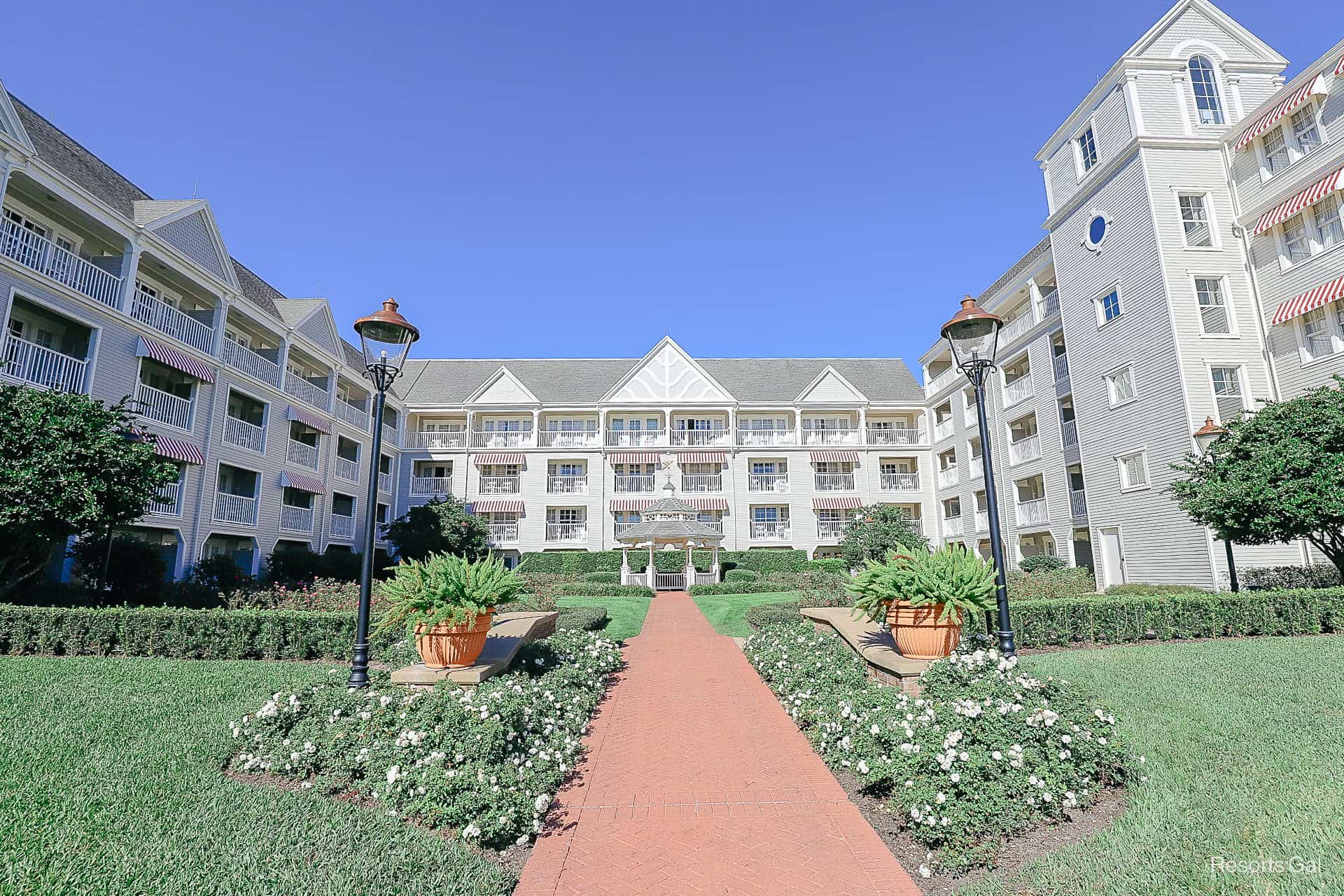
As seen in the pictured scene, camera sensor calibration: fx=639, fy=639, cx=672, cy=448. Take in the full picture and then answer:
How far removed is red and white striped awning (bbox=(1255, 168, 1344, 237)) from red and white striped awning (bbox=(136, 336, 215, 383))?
33.4 m

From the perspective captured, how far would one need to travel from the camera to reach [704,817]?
5223 millimetres

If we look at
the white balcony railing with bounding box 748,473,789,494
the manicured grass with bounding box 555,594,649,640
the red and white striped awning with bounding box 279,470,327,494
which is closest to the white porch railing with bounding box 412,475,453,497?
the red and white striped awning with bounding box 279,470,327,494

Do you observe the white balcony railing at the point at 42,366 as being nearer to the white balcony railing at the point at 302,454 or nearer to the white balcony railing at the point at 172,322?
the white balcony railing at the point at 172,322

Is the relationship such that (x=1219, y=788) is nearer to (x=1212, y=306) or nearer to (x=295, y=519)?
(x=1212, y=306)

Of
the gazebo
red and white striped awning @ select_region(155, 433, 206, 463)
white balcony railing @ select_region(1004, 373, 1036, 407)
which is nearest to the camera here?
red and white striped awning @ select_region(155, 433, 206, 463)

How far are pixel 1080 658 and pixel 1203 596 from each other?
409 centimetres

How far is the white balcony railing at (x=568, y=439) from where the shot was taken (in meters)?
37.9

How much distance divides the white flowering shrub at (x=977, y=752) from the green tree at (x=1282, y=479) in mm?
11363

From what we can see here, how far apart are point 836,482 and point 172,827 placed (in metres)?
36.0

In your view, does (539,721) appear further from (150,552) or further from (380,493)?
(380,493)

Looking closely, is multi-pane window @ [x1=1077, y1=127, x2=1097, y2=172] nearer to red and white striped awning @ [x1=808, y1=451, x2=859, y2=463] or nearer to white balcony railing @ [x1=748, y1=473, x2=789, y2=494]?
red and white striped awning @ [x1=808, y1=451, x2=859, y2=463]

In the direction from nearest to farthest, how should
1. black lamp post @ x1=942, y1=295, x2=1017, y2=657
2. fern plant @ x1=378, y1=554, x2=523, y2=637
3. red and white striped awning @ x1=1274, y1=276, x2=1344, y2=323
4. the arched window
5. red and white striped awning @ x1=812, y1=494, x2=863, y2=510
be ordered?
fern plant @ x1=378, y1=554, x2=523, y2=637 → black lamp post @ x1=942, y1=295, x2=1017, y2=657 → red and white striped awning @ x1=1274, y1=276, x2=1344, y2=323 → the arched window → red and white striped awning @ x1=812, y1=494, x2=863, y2=510

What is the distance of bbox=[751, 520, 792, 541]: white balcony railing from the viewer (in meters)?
36.4

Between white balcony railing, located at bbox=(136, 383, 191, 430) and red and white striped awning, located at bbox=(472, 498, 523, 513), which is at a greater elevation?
white balcony railing, located at bbox=(136, 383, 191, 430)
